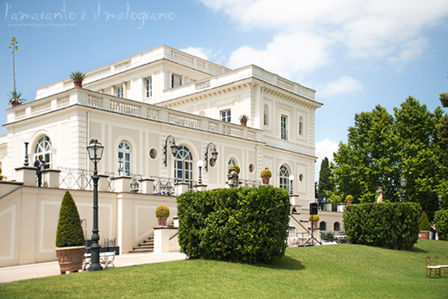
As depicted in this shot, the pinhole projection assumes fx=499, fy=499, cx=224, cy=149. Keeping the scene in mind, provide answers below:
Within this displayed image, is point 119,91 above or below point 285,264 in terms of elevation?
above

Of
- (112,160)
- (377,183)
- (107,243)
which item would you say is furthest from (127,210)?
(377,183)

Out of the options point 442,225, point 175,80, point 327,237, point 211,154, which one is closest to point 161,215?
point 211,154

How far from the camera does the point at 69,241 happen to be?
1384cm

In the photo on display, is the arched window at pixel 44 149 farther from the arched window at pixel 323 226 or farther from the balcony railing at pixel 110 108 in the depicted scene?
the arched window at pixel 323 226

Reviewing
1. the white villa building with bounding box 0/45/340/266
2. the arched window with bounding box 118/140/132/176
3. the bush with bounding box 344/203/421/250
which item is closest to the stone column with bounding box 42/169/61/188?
the white villa building with bounding box 0/45/340/266

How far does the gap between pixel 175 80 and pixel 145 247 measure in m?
19.6

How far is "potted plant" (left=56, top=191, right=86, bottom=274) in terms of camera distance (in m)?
13.5

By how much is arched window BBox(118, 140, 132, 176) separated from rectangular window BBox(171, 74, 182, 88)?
1418 centimetres

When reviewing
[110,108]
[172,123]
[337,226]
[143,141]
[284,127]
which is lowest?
[337,226]

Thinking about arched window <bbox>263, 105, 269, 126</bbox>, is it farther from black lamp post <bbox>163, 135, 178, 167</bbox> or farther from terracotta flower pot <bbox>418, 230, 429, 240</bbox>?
terracotta flower pot <bbox>418, 230, 429, 240</bbox>

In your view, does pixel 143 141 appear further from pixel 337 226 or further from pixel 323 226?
pixel 337 226

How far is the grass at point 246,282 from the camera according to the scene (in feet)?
37.3

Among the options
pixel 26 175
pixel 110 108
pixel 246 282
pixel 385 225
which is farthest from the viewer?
pixel 110 108

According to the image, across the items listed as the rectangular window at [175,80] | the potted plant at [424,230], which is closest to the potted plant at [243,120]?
the rectangular window at [175,80]
